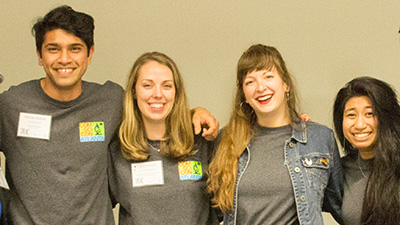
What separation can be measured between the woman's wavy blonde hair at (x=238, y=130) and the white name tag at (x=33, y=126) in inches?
34.1

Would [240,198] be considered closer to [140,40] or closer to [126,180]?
[126,180]

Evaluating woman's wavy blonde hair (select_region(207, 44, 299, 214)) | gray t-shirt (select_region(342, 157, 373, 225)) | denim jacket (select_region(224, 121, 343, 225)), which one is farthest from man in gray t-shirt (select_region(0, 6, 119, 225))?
gray t-shirt (select_region(342, 157, 373, 225))

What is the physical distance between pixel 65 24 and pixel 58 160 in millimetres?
711

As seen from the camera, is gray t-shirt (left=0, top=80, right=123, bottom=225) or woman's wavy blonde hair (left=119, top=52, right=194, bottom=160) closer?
gray t-shirt (left=0, top=80, right=123, bottom=225)

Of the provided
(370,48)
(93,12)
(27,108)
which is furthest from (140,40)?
(370,48)

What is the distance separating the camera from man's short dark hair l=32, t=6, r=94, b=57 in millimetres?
2262

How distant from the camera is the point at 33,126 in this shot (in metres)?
2.16

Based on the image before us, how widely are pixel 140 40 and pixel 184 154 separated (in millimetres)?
1302

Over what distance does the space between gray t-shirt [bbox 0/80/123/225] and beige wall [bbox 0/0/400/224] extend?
1.04 meters

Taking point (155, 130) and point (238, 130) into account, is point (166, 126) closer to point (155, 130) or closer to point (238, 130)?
→ point (155, 130)

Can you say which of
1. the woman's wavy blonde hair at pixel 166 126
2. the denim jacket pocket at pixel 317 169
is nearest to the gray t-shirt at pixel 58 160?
the woman's wavy blonde hair at pixel 166 126

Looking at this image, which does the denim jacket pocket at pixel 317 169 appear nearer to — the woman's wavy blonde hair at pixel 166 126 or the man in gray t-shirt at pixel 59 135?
the woman's wavy blonde hair at pixel 166 126

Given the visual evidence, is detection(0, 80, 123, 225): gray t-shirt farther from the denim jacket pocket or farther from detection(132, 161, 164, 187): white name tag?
the denim jacket pocket

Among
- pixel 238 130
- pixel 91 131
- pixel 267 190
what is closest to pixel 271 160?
pixel 267 190
